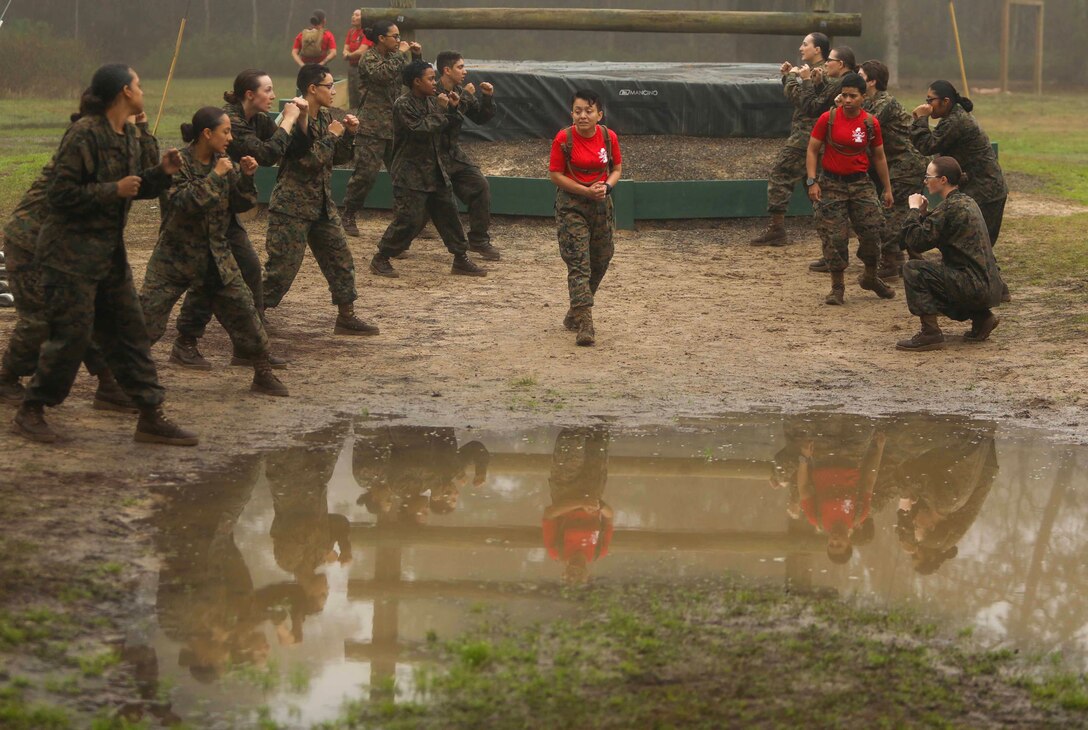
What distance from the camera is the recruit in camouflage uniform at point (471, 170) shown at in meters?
12.5

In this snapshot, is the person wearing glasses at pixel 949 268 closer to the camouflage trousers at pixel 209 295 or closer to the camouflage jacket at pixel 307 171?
the camouflage jacket at pixel 307 171

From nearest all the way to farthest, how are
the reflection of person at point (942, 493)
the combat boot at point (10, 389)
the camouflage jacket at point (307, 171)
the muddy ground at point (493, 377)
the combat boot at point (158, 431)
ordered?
the muddy ground at point (493, 377)
the reflection of person at point (942, 493)
the combat boot at point (158, 431)
the combat boot at point (10, 389)
the camouflage jacket at point (307, 171)

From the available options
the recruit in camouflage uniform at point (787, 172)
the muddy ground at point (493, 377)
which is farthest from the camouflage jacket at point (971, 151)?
the recruit in camouflage uniform at point (787, 172)

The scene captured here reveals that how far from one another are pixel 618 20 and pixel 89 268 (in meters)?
10.9

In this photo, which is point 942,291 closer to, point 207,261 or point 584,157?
point 584,157

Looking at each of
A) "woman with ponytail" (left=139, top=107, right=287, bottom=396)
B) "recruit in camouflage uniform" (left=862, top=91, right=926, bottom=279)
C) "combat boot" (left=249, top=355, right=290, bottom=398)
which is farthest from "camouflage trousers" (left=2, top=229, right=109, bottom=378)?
"recruit in camouflage uniform" (left=862, top=91, right=926, bottom=279)

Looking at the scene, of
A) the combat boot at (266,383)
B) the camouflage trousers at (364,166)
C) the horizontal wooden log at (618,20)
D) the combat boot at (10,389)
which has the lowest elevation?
the combat boot at (266,383)

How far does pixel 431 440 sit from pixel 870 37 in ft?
103

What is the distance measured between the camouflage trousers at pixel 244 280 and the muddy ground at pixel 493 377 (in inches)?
11.8

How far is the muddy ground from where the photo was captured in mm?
5883

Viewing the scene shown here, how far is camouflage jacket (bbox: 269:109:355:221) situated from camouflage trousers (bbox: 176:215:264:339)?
0.69 meters

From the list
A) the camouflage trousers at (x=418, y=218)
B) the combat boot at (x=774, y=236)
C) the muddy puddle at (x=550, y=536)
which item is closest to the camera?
the muddy puddle at (x=550, y=536)

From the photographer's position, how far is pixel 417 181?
12.3 meters

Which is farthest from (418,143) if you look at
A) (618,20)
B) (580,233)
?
(618,20)
